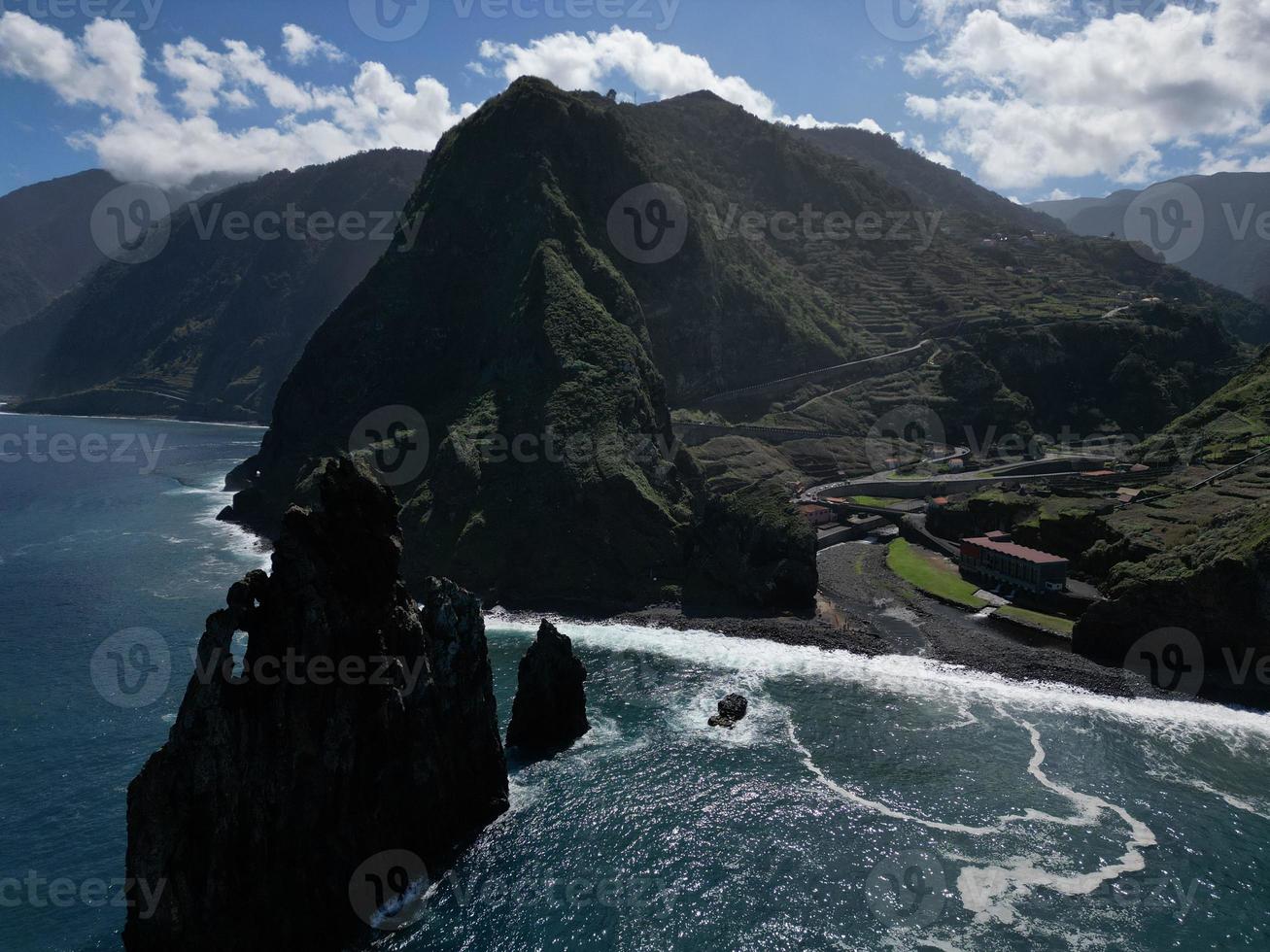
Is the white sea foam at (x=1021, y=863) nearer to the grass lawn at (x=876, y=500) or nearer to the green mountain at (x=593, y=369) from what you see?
the green mountain at (x=593, y=369)

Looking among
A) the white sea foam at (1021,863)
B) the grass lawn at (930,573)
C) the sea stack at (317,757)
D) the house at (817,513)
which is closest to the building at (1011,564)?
the grass lawn at (930,573)

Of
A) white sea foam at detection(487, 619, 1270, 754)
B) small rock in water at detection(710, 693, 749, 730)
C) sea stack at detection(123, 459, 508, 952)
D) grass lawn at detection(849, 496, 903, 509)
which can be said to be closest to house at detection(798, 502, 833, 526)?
grass lawn at detection(849, 496, 903, 509)

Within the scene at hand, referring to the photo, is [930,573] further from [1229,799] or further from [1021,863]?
[1021,863]

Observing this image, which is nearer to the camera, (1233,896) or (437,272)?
(1233,896)

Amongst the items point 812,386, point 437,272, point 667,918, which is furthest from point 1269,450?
point 437,272

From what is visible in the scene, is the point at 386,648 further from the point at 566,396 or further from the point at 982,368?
the point at 982,368

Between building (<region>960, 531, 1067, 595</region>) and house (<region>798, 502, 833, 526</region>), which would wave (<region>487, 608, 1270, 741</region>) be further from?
house (<region>798, 502, 833, 526</region>)

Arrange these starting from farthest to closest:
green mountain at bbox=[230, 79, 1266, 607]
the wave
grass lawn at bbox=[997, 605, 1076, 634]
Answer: green mountain at bbox=[230, 79, 1266, 607] < grass lawn at bbox=[997, 605, 1076, 634] < the wave
